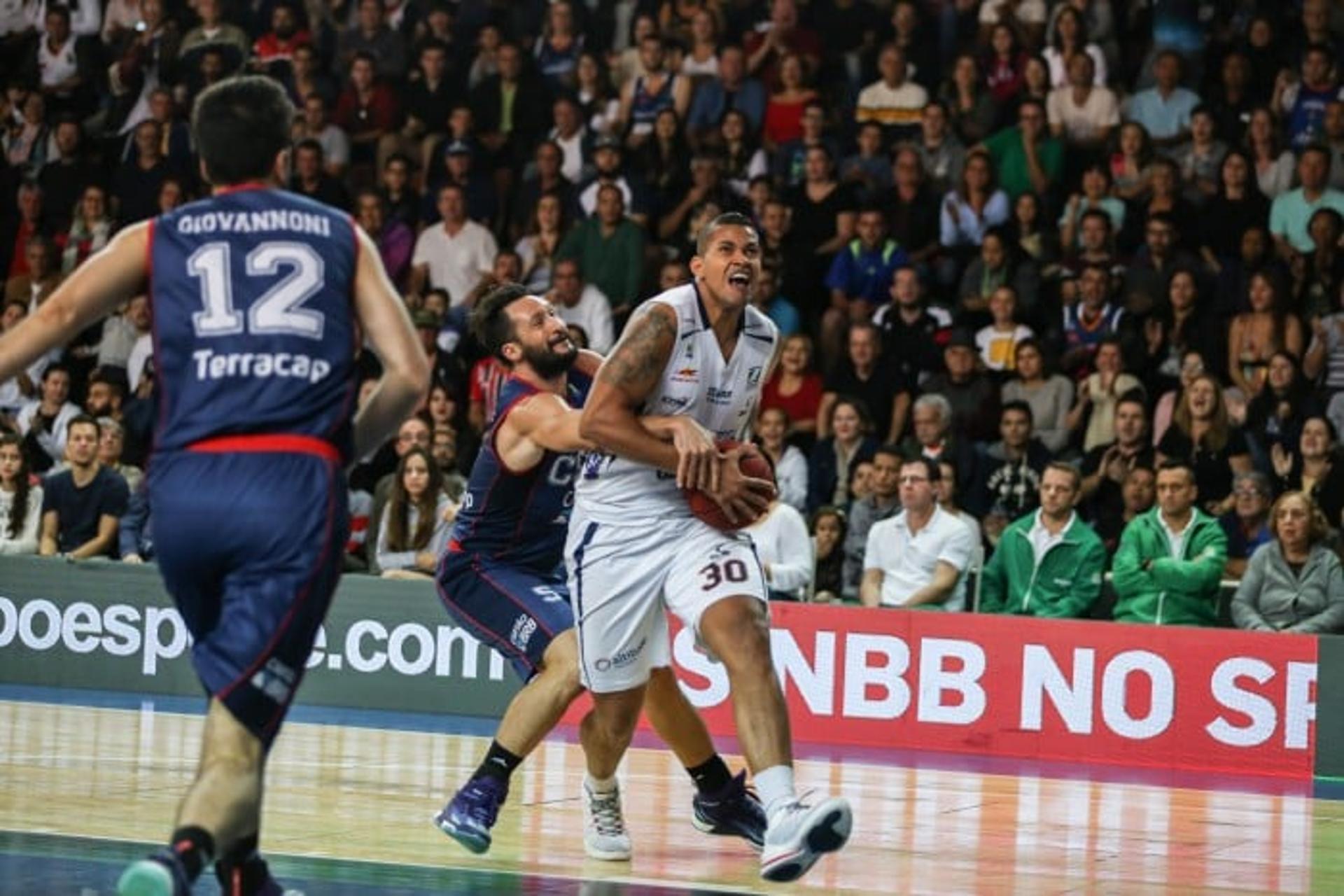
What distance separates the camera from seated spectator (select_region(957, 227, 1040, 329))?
17066 millimetres

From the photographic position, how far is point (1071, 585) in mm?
14266

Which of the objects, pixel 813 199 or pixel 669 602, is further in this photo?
pixel 813 199

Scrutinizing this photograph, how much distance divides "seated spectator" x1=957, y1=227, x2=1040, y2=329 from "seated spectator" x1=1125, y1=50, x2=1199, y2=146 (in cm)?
166

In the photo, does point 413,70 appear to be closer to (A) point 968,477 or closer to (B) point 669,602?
(A) point 968,477

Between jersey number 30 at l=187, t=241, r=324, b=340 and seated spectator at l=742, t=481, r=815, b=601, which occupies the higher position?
jersey number 30 at l=187, t=241, r=324, b=340

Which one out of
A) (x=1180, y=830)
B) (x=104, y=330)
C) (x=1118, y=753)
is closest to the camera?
(x=1180, y=830)

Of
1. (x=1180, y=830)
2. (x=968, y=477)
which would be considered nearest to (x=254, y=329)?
(x=1180, y=830)

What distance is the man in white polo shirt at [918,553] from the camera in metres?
14.5

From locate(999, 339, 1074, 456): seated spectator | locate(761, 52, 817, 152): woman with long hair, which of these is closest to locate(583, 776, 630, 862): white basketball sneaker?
locate(999, 339, 1074, 456): seated spectator

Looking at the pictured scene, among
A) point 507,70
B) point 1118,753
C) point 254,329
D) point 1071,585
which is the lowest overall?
point 1118,753

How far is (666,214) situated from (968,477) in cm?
404

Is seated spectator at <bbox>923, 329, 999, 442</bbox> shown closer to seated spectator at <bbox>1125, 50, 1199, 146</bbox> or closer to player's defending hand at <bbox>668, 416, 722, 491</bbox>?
seated spectator at <bbox>1125, 50, 1199, 146</bbox>

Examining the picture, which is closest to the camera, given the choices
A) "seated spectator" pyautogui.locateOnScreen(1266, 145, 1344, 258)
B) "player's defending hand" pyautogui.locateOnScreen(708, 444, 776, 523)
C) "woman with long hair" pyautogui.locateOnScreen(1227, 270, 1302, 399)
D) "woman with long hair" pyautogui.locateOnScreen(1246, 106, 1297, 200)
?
"player's defending hand" pyautogui.locateOnScreen(708, 444, 776, 523)

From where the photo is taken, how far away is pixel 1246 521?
14.8 meters
